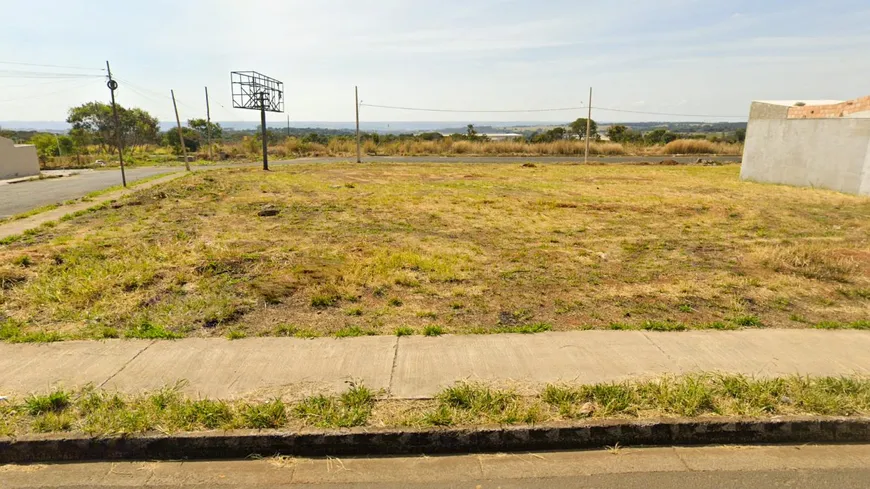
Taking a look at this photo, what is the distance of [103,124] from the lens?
52.0 m

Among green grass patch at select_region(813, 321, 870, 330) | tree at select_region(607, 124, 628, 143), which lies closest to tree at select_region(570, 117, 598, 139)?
tree at select_region(607, 124, 628, 143)

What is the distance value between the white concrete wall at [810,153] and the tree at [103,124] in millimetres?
55884

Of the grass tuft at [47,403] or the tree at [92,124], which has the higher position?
the tree at [92,124]

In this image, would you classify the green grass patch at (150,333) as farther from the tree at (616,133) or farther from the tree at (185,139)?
the tree at (616,133)

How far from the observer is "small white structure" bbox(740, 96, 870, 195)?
682 inches

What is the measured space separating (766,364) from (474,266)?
164 inches

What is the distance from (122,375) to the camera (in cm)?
398

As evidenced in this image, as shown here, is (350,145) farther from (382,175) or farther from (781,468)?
(781,468)

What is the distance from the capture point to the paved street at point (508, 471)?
2.91 m

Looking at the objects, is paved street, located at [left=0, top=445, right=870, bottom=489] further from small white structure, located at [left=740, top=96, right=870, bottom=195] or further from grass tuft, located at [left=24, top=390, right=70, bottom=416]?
small white structure, located at [left=740, top=96, right=870, bottom=195]

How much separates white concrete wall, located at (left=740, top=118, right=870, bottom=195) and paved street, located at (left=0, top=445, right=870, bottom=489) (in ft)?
62.8

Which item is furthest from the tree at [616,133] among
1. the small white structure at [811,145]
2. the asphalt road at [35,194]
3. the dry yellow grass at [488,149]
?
the asphalt road at [35,194]

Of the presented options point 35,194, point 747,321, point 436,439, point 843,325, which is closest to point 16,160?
point 35,194

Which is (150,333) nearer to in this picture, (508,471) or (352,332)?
(352,332)
